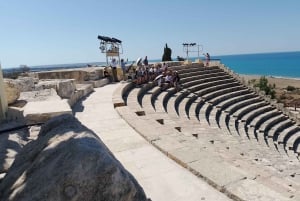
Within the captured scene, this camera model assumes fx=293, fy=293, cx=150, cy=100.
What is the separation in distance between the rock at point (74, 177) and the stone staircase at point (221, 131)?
1786 millimetres

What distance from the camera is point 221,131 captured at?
417 inches

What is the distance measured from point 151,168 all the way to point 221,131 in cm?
699

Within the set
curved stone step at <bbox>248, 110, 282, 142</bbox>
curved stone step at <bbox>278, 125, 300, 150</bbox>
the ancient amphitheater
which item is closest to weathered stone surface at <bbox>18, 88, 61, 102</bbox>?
the ancient amphitheater

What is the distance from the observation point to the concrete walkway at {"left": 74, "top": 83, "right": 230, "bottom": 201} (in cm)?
334

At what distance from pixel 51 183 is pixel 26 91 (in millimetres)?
7464

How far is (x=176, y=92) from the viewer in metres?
15.2

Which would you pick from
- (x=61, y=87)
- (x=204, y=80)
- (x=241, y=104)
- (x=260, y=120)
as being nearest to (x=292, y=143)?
(x=260, y=120)

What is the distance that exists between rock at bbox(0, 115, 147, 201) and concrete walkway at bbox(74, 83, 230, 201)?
4.62 ft

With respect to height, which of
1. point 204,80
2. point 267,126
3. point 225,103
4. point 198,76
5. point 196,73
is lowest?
point 267,126

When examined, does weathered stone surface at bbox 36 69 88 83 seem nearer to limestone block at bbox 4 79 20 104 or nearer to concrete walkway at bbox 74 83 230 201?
limestone block at bbox 4 79 20 104

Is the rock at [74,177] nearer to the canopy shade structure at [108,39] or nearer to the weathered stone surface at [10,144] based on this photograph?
the weathered stone surface at [10,144]

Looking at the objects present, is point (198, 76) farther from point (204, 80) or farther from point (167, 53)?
point (167, 53)

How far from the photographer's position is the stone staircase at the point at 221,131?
12.4 ft

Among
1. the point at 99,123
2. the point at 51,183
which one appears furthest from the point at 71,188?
the point at 99,123
